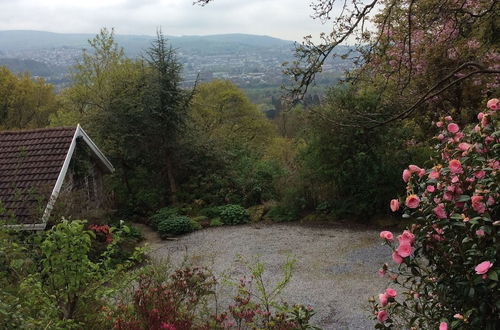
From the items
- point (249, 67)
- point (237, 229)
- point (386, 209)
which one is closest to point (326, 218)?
point (386, 209)

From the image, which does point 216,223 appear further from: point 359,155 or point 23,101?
point 23,101

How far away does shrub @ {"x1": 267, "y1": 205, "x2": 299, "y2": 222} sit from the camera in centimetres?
1279

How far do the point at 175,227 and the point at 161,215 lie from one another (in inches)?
41.3

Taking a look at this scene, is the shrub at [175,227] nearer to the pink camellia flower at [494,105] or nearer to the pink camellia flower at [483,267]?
the pink camellia flower at [494,105]

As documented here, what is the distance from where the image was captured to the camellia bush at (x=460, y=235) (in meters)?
2.22

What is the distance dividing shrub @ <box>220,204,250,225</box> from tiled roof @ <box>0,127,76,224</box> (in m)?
4.75

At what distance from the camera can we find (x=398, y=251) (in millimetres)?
2449

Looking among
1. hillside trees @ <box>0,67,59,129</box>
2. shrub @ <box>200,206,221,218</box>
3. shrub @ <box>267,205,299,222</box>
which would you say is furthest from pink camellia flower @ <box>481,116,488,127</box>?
hillside trees @ <box>0,67,59,129</box>

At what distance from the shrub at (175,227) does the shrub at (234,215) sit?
110 centimetres

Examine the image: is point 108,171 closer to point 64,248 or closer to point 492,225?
point 64,248

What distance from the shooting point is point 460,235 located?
2.36 metres

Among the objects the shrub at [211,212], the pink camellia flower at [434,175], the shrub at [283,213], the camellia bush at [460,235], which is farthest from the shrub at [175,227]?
the pink camellia flower at [434,175]

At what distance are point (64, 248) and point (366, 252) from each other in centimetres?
727

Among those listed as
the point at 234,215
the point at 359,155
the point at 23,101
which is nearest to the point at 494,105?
the point at 359,155
